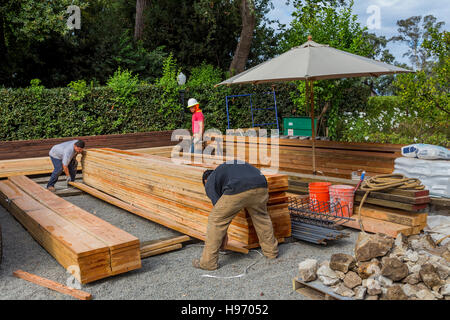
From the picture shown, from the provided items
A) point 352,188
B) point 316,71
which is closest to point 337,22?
point 316,71

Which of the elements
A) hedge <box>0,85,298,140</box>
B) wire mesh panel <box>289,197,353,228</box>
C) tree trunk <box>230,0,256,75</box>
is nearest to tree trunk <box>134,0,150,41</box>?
tree trunk <box>230,0,256,75</box>

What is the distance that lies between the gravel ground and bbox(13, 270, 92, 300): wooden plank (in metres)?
0.05

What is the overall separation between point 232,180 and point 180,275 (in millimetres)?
1219

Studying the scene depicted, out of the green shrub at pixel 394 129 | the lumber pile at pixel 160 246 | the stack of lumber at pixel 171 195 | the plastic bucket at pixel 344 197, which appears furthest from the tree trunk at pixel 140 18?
the lumber pile at pixel 160 246

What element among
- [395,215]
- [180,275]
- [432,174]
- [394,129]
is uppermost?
[394,129]

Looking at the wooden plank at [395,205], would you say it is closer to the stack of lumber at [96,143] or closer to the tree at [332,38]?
the tree at [332,38]

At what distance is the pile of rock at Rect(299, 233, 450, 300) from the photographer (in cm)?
367

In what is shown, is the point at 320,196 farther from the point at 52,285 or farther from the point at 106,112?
the point at 106,112

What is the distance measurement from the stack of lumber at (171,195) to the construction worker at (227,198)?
16.3 inches

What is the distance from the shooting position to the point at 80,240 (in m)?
4.59

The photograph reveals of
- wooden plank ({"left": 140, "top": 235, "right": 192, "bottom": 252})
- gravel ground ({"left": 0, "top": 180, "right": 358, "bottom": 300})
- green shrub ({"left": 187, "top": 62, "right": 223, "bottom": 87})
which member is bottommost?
gravel ground ({"left": 0, "top": 180, "right": 358, "bottom": 300})

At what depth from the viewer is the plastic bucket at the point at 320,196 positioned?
6.34 m

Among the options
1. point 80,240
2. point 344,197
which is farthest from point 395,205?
point 80,240

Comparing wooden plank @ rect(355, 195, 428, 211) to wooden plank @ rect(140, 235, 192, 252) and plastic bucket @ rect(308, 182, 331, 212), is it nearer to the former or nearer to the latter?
plastic bucket @ rect(308, 182, 331, 212)
